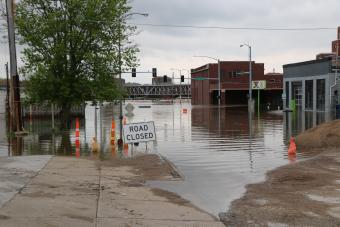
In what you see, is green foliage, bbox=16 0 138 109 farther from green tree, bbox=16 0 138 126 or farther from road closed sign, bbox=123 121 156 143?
road closed sign, bbox=123 121 156 143

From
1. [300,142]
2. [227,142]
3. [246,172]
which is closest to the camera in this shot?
[246,172]

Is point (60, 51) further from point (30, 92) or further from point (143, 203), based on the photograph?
point (143, 203)

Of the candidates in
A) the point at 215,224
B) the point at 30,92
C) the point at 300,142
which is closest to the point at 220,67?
the point at 30,92

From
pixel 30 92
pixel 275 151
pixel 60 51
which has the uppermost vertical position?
pixel 60 51

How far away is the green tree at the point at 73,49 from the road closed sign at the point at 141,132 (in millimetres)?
10635

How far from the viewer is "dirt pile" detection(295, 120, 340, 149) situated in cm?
1958

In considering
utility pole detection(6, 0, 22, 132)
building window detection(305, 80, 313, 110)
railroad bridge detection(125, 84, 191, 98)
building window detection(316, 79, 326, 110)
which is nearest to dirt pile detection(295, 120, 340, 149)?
utility pole detection(6, 0, 22, 132)

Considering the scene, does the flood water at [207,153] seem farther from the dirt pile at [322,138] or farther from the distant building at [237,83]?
the distant building at [237,83]

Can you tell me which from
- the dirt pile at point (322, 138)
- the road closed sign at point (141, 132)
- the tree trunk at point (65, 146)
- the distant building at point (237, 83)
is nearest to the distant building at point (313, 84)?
the distant building at point (237, 83)

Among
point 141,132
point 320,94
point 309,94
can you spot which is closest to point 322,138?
point 141,132

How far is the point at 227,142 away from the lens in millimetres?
22016

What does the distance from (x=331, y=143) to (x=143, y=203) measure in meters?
12.7

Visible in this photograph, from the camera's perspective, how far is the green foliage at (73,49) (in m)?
28.2

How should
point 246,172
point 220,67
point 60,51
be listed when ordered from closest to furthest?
point 246,172, point 60,51, point 220,67
